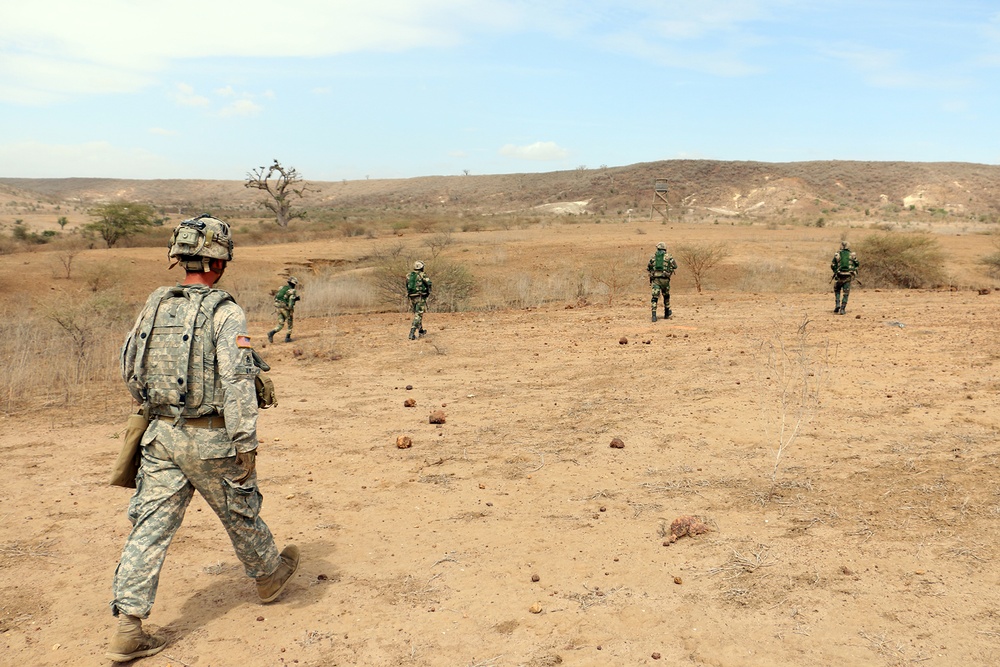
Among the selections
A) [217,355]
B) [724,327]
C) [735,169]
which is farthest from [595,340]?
[735,169]

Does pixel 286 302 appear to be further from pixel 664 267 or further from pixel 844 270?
pixel 844 270

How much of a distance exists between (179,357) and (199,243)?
53 centimetres

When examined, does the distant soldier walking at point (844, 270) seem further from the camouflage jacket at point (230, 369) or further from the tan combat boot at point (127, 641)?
the tan combat boot at point (127, 641)

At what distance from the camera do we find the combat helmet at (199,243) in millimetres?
3177

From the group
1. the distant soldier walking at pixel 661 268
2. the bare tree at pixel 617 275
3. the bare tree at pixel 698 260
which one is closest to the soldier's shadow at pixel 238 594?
the distant soldier walking at pixel 661 268

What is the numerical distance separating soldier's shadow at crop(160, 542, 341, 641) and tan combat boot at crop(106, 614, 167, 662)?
23cm

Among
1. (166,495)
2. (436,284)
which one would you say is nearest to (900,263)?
(436,284)

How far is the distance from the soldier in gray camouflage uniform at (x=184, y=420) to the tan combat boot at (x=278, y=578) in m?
0.36

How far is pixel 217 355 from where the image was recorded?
124 inches

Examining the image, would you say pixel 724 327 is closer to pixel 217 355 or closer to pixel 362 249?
pixel 217 355

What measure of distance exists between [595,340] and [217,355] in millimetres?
8386

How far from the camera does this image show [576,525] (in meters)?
4.43

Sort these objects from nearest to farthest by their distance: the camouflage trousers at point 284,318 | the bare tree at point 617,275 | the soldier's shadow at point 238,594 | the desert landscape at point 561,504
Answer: the desert landscape at point 561,504, the soldier's shadow at point 238,594, the camouflage trousers at point 284,318, the bare tree at point 617,275

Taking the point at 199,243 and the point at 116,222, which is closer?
the point at 199,243
